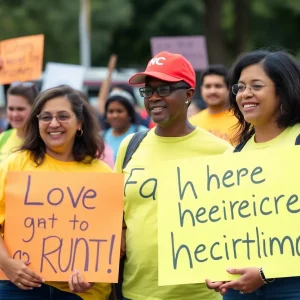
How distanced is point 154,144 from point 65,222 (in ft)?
1.98

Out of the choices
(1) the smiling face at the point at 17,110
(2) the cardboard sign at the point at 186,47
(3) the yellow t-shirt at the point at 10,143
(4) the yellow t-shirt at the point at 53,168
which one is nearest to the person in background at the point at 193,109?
(2) the cardboard sign at the point at 186,47

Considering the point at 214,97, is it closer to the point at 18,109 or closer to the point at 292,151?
the point at 18,109

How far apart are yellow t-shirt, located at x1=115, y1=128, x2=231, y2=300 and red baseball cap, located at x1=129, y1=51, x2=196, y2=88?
292 mm

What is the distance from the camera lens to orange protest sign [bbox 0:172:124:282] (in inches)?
178

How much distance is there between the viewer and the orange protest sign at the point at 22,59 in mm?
8344

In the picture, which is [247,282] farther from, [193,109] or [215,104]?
[193,109]

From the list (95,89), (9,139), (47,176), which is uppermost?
(95,89)

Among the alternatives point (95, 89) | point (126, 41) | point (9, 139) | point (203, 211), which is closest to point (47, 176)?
point (203, 211)

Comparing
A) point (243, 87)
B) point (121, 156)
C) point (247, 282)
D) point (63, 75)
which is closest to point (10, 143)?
point (121, 156)

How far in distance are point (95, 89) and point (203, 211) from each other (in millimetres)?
19049

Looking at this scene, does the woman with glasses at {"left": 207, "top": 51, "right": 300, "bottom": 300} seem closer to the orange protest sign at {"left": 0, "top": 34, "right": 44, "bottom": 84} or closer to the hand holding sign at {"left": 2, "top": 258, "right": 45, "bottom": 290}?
the hand holding sign at {"left": 2, "top": 258, "right": 45, "bottom": 290}

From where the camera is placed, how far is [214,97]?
7.79 meters

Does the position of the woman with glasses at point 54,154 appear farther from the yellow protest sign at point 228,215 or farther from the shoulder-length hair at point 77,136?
the yellow protest sign at point 228,215

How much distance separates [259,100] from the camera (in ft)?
13.8
